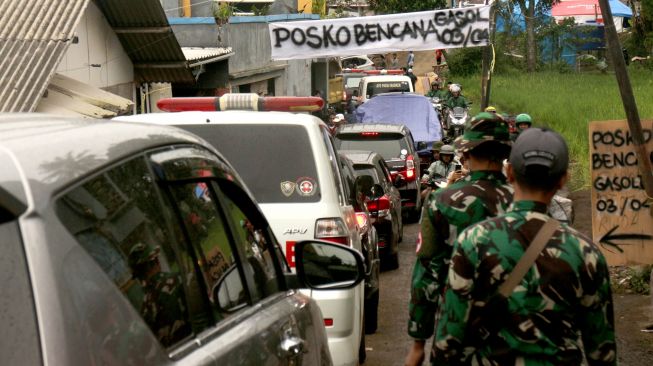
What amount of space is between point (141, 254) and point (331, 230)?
465 centimetres

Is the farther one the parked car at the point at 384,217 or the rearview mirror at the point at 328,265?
the parked car at the point at 384,217

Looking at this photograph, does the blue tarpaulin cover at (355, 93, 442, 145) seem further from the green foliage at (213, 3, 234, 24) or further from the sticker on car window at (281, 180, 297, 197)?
the sticker on car window at (281, 180, 297, 197)

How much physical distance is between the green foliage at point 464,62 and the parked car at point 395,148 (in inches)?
1307

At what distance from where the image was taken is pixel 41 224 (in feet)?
7.52

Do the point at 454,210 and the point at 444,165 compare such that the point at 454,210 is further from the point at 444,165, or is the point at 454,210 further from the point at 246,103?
the point at 444,165

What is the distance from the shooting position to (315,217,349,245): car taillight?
738 centimetres

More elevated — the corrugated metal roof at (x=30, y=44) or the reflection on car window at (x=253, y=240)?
the corrugated metal roof at (x=30, y=44)

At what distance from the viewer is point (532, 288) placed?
371 cm

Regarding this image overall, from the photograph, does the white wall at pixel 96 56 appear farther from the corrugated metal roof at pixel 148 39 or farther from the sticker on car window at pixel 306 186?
the sticker on car window at pixel 306 186

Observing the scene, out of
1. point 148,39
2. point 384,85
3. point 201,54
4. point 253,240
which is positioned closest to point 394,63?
point 384,85

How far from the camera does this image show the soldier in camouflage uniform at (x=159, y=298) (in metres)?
2.76

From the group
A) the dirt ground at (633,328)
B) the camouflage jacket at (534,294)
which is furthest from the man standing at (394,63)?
the camouflage jacket at (534,294)

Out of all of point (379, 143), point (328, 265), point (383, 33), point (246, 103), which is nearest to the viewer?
point (328, 265)

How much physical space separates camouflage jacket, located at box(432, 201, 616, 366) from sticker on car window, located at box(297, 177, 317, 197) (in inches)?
143
